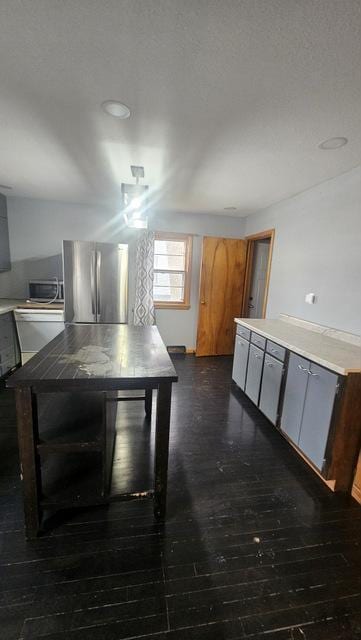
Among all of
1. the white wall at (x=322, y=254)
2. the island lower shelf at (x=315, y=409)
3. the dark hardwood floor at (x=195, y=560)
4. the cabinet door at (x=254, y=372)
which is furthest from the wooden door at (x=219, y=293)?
the dark hardwood floor at (x=195, y=560)

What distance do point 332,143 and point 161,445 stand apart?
2481 millimetres

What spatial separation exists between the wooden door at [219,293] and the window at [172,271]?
367 millimetres

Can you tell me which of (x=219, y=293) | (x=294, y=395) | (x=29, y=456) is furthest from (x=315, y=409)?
(x=219, y=293)

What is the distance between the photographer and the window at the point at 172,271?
4.87 m

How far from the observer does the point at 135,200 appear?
3.03 m

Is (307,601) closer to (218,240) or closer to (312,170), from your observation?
(312,170)

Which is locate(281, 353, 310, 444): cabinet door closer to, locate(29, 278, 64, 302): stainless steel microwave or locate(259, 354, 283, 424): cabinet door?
locate(259, 354, 283, 424): cabinet door

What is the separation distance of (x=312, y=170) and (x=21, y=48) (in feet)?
7.94

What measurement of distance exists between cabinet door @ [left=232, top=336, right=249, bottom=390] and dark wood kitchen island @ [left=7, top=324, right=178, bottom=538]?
1.52 m

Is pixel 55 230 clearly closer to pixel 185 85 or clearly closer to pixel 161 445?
pixel 185 85

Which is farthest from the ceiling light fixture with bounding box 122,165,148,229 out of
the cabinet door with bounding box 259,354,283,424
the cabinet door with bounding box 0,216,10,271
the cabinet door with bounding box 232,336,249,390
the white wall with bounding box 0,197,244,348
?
the cabinet door with bounding box 0,216,10,271

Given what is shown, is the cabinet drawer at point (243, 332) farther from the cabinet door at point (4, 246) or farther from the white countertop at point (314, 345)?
the cabinet door at point (4, 246)

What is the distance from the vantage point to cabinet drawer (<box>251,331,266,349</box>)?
2.84 m

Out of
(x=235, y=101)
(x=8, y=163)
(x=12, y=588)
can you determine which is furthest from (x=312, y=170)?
(x=12, y=588)
